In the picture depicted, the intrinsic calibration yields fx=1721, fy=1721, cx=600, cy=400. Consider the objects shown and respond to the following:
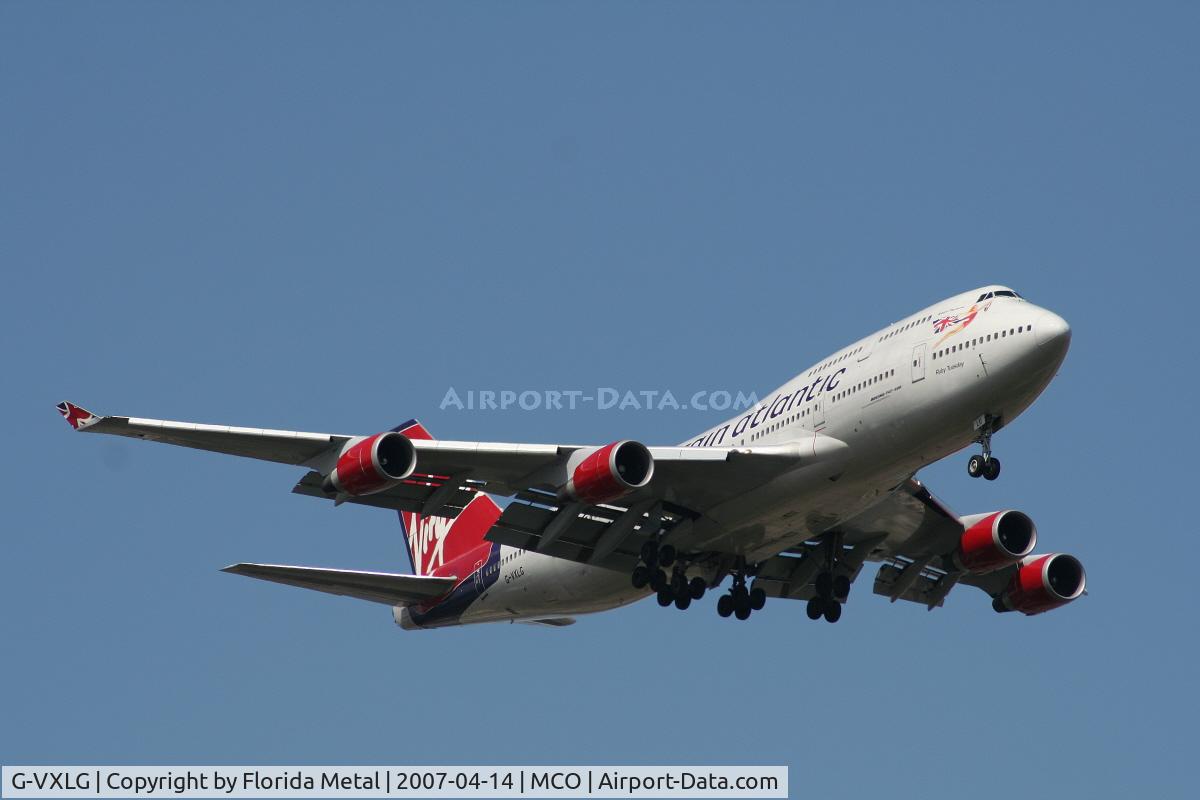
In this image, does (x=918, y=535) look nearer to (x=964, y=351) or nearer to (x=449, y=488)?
(x=964, y=351)

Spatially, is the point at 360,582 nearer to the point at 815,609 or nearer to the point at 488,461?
the point at 488,461

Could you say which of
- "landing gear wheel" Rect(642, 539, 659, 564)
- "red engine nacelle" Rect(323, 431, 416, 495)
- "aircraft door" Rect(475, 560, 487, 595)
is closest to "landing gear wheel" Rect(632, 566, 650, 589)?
"landing gear wheel" Rect(642, 539, 659, 564)

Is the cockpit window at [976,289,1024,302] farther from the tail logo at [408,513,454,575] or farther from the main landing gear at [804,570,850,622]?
the tail logo at [408,513,454,575]

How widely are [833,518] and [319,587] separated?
44.0 feet

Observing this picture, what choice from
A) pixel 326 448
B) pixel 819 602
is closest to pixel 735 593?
pixel 819 602

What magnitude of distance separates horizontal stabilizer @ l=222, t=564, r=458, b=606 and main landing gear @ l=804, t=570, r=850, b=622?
32.7ft

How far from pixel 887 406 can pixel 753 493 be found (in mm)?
4168

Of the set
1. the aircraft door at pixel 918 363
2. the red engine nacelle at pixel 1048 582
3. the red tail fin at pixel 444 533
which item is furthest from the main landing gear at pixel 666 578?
the red engine nacelle at pixel 1048 582

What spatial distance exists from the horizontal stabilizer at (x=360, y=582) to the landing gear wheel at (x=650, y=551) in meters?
7.77

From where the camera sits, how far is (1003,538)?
44.6m

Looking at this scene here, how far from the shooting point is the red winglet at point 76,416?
37344 millimetres

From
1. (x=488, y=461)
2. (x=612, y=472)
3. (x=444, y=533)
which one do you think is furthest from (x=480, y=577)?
(x=612, y=472)

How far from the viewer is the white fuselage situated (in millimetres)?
35812

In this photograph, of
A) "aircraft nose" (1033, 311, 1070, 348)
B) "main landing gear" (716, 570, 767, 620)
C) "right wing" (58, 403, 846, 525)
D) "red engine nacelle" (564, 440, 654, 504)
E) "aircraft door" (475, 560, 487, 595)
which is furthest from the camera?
"aircraft door" (475, 560, 487, 595)
